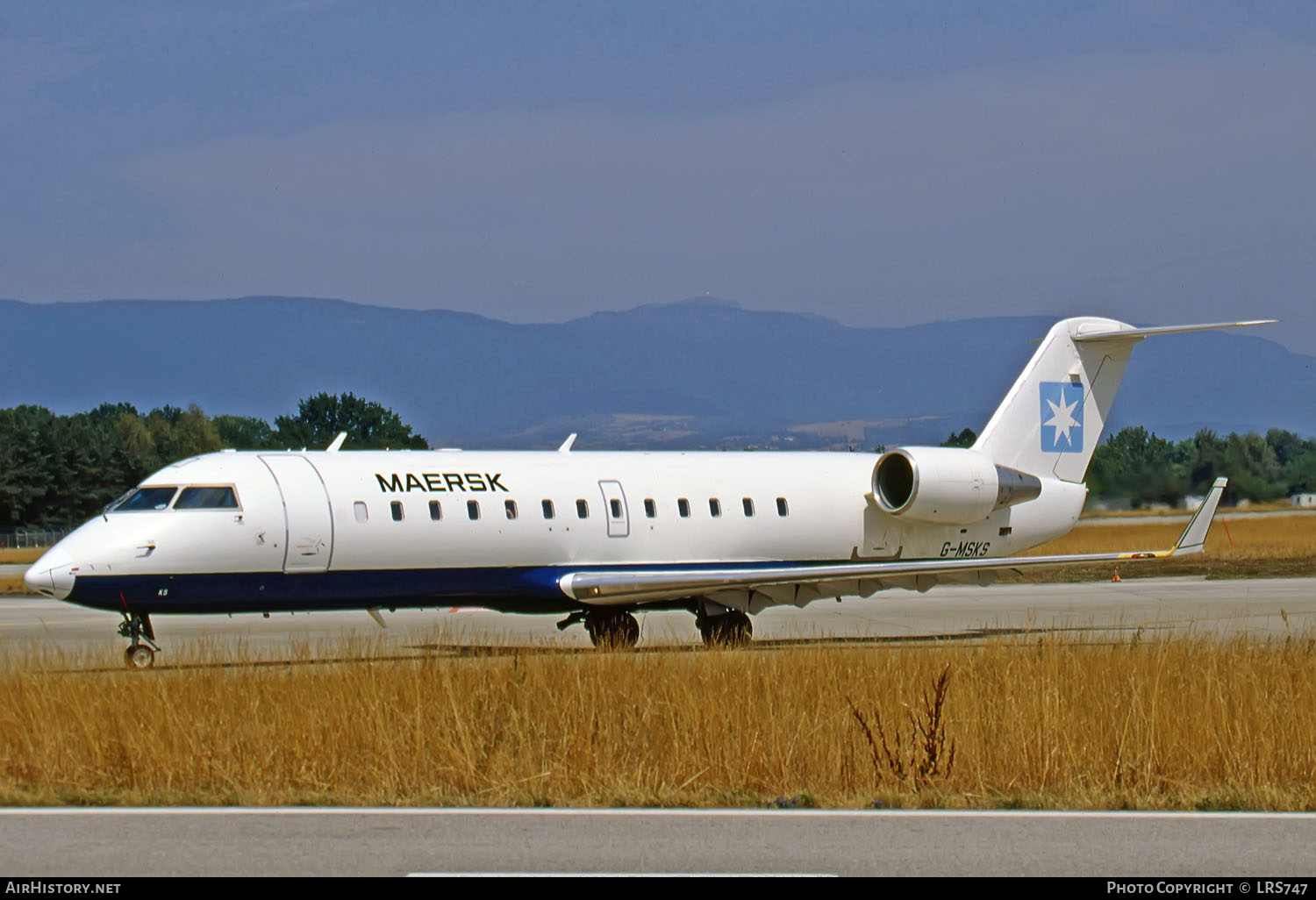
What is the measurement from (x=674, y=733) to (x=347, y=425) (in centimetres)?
8734

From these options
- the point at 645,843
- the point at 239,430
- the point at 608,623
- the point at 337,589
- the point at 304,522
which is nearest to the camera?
the point at 645,843

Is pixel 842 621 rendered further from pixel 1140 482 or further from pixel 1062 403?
pixel 1140 482

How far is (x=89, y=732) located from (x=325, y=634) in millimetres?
14158

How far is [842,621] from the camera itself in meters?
28.5

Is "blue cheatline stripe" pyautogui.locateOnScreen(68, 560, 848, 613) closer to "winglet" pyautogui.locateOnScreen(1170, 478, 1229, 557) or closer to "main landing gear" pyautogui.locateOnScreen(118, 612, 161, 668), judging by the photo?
"main landing gear" pyautogui.locateOnScreen(118, 612, 161, 668)

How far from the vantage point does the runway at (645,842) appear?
313 inches

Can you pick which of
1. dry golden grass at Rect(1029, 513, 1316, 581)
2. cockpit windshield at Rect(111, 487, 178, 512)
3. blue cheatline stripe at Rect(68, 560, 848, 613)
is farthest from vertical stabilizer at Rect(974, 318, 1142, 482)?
dry golden grass at Rect(1029, 513, 1316, 581)

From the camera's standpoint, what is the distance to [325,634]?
2597 cm

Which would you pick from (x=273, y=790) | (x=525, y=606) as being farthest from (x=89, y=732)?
(x=525, y=606)

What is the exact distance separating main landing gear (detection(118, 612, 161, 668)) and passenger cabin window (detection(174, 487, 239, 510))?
146 cm

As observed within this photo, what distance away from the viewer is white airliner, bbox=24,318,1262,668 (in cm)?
2022

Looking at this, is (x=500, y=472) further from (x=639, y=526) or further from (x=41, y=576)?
(x=41, y=576)

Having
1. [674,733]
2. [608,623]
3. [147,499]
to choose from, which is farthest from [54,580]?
[674,733]

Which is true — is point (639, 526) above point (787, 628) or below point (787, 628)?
above
